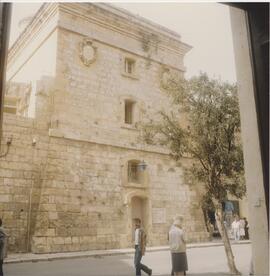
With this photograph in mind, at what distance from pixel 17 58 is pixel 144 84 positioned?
329 inches

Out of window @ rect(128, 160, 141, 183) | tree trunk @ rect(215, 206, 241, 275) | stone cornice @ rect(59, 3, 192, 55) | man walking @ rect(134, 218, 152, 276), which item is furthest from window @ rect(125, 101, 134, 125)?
man walking @ rect(134, 218, 152, 276)

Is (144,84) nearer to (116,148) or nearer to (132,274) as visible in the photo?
(116,148)

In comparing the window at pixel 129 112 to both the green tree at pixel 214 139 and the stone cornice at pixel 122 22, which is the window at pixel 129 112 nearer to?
the stone cornice at pixel 122 22

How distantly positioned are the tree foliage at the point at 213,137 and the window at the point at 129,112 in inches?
356

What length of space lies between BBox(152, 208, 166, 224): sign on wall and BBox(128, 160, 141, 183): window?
1.80 meters

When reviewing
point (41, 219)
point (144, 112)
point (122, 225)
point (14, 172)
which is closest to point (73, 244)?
point (41, 219)

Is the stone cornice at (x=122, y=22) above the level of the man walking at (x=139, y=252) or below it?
above

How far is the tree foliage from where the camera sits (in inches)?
364

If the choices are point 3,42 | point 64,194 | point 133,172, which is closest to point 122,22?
point 133,172

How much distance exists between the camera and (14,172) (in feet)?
47.1

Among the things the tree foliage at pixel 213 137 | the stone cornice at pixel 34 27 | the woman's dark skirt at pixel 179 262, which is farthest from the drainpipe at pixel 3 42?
the stone cornice at pixel 34 27

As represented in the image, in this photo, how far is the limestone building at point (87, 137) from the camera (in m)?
14.5

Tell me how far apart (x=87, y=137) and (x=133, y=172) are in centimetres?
339

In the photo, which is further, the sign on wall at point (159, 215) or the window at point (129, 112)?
the window at point (129, 112)
